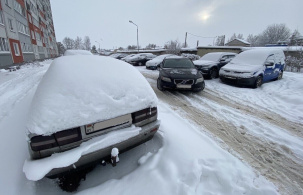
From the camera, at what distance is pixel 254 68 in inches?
281

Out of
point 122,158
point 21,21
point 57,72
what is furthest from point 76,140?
point 21,21

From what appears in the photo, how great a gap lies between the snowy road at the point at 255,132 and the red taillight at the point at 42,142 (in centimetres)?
280

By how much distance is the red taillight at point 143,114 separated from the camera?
2204 mm

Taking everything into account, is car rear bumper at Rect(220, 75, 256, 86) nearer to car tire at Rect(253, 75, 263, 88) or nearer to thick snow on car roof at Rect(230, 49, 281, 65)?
car tire at Rect(253, 75, 263, 88)

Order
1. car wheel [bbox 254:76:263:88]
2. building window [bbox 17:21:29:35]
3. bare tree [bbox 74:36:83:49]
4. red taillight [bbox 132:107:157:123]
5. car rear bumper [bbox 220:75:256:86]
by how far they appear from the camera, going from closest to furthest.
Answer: red taillight [bbox 132:107:157:123]
car rear bumper [bbox 220:75:256:86]
car wheel [bbox 254:76:263:88]
building window [bbox 17:21:29:35]
bare tree [bbox 74:36:83:49]

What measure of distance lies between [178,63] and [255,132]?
4.59 m

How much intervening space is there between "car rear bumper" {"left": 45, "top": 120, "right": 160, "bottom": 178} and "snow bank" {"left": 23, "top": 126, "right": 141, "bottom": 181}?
67mm

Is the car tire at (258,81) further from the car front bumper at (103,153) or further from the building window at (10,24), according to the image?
the building window at (10,24)

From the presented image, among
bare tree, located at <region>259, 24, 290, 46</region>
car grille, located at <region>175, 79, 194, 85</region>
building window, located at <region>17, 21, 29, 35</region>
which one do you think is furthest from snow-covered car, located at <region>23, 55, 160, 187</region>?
bare tree, located at <region>259, 24, 290, 46</region>

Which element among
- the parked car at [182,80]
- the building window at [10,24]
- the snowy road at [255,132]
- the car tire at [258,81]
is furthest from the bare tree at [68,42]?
the snowy road at [255,132]

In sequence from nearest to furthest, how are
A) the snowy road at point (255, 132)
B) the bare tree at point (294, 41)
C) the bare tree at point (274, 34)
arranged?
the snowy road at point (255, 132) < the bare tree at point (294, 41) < the bare tree at point (274, 34)

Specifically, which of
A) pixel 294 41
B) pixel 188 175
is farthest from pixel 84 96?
pixel 294 41

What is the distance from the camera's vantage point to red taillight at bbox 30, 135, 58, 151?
1.58 metres

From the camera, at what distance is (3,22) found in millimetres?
16406
